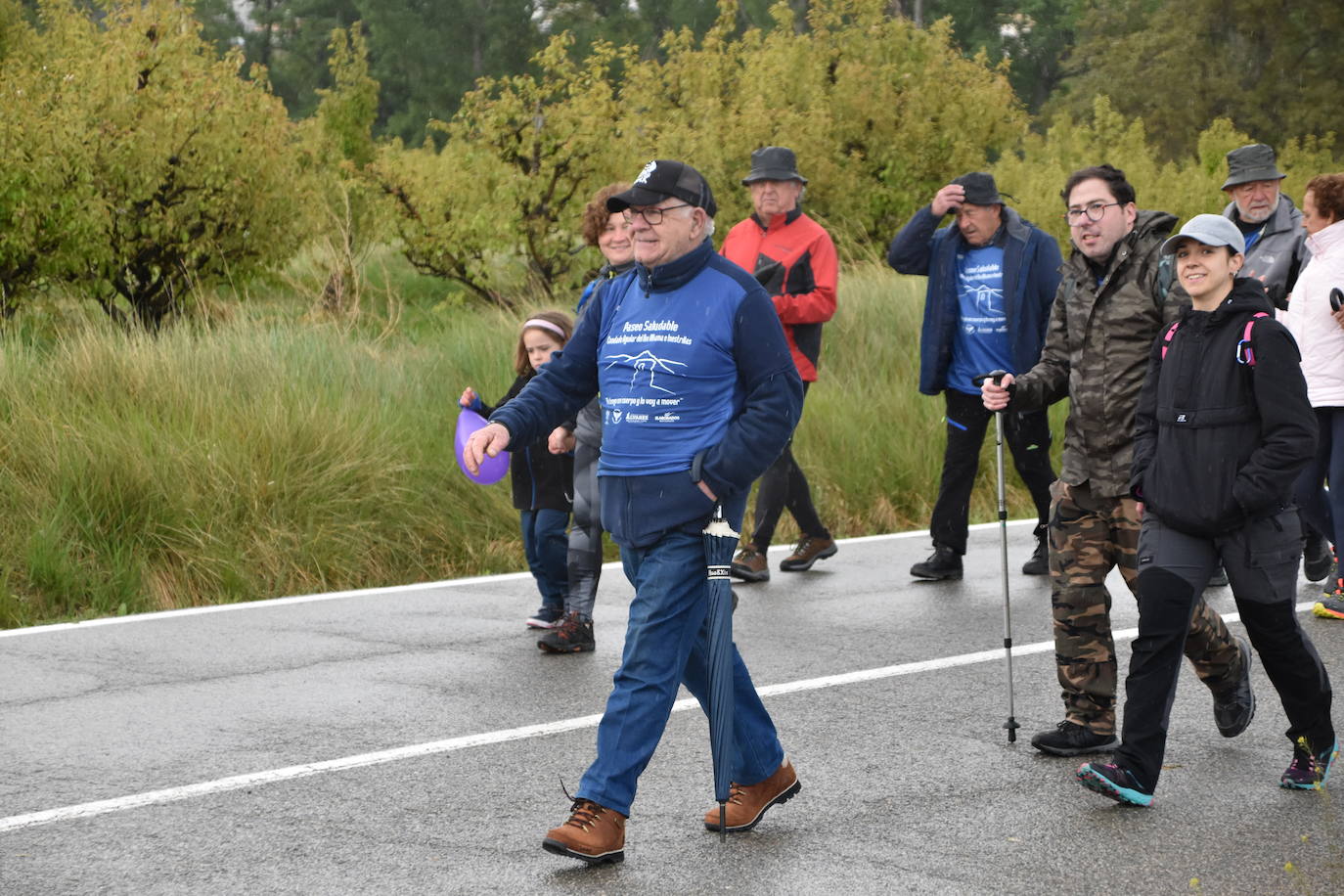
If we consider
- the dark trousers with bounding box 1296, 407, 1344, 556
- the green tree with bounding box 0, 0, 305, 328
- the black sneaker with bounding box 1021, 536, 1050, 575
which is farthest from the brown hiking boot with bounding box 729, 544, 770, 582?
the green tree with bounding box 0, 0, 305, 328

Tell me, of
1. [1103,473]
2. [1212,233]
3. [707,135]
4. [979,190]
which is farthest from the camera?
[707,135]

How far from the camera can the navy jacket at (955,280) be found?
8.95 m

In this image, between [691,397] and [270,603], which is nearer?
[691,397]

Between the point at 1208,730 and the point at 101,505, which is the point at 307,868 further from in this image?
the point at 101,505

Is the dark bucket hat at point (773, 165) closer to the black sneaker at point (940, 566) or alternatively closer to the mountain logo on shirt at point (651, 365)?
the black sneaker at point (940, 566)

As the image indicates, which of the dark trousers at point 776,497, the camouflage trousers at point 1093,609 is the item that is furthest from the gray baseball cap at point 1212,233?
the dark trousers at point 776,497

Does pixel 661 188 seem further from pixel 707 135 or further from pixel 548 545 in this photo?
pixel 707 135

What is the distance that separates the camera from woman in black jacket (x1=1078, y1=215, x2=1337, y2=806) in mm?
5176

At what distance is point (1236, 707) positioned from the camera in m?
6.01

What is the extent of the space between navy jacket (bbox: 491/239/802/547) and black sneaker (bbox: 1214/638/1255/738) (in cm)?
196

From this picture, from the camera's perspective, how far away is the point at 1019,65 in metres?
61.8

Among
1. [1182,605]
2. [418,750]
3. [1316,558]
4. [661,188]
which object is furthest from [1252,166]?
[418,750]

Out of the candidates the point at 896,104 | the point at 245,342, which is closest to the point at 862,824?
the point at 245,342

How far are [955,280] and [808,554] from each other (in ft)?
5.67
